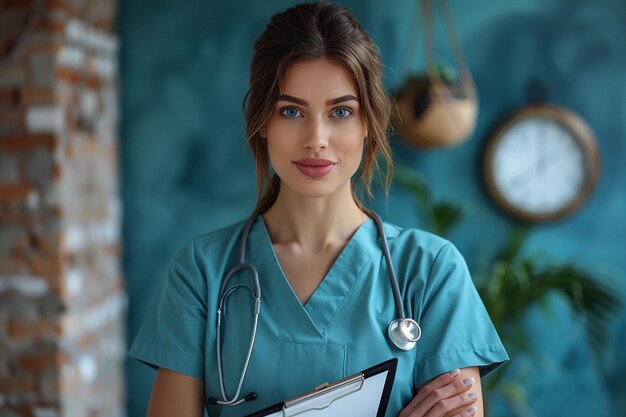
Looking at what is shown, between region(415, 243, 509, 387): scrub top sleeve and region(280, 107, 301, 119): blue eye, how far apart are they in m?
0.35

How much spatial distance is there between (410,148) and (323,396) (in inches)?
84.3

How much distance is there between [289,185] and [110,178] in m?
2.00

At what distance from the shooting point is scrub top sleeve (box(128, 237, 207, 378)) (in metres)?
1.42

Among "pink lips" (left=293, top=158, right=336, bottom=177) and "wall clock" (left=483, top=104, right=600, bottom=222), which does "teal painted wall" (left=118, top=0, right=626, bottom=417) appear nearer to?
"wall clock" (left=483, top=104, right=600, bottom=222)

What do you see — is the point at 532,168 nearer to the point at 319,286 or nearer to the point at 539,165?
the point at 539,165

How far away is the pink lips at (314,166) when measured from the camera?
1.38 metres

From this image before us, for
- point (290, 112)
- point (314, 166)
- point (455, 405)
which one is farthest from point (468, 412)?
point (290, 112)

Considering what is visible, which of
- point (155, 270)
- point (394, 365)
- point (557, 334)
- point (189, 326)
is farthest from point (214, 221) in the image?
point (394, 365)

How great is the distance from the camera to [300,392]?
1.36m

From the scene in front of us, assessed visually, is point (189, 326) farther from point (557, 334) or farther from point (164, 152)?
point (557, 334)

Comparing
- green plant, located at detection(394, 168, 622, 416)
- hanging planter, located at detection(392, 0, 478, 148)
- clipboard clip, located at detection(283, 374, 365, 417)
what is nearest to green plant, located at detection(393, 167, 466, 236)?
green plant, located at detection(394, 168, 622, 416)

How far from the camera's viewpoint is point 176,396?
55.6 inches

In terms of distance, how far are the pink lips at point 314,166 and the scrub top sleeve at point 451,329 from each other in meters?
0.26

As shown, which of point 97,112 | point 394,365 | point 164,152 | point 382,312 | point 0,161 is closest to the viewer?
point 394,365
